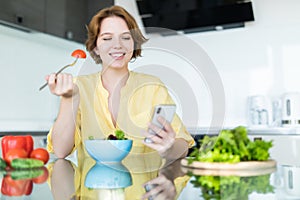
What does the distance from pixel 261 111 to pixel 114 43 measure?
1.74 metres

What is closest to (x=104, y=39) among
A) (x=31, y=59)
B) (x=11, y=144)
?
(x=11, y=144)

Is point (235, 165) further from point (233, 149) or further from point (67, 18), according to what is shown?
point (67, 18)

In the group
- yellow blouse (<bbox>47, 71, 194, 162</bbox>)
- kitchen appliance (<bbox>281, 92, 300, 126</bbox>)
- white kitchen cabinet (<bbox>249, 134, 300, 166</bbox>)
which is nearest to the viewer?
yellow blouse (<bbox>47, 71, 194, 162</bbox>)

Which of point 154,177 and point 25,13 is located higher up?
point 25,13

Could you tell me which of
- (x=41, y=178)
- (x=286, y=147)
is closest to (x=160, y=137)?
(x=41, y=178)

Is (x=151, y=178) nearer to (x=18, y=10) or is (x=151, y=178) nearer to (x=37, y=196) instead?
(x=37, y=196)

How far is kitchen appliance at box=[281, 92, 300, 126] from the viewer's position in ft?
7.72

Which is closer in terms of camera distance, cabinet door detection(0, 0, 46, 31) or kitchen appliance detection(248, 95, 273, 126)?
cabinet door detection(0, 0, 46, 31)

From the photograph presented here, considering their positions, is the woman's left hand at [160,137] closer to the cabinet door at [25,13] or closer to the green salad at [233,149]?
the green salad at [233,149]

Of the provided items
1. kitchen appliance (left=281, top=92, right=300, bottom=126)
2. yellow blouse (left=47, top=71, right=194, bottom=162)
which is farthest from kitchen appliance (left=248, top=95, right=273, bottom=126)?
yellow blouse (left=47, top=71, right=194, bottom=162)

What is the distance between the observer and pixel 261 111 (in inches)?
96.2

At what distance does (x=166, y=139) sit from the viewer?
0.93m

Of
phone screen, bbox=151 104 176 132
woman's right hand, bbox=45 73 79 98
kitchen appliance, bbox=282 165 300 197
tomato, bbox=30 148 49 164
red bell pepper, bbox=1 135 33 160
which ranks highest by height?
woman's right hand, bbox=45 73 79 98

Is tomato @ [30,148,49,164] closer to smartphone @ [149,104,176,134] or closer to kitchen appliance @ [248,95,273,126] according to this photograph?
smartphone @ [149,104,176,134]
